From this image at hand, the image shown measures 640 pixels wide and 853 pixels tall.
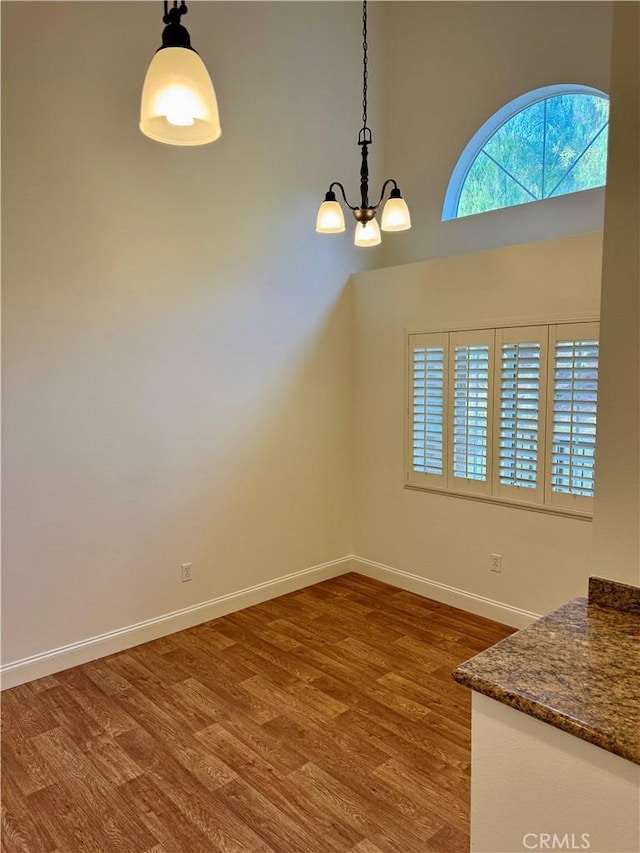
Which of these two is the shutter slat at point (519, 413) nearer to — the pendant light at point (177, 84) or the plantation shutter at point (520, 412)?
the plantation shutter at point (520, 412)

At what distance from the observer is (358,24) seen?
169 inches

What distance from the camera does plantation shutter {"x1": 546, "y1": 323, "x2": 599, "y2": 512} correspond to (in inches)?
125

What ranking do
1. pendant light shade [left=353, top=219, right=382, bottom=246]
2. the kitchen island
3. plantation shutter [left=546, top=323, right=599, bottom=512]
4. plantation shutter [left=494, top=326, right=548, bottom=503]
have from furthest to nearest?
plantation shutter [left=494, top=326, right=548, bottom=503], pendant light shade [left=353, top=219, right=382, bottom=246], plantation shutter [left=546, top=323, right=599, bottom=512], the kitchen island

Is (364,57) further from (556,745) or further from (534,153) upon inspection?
(556,745)

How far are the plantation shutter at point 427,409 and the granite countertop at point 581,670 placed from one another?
2295mm

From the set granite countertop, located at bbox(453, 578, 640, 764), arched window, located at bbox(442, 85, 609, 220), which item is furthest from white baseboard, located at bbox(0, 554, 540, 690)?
arched window, located at bbox(442, 85, 609, 220)

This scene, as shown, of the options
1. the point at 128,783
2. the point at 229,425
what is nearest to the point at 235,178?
the point at 229,425

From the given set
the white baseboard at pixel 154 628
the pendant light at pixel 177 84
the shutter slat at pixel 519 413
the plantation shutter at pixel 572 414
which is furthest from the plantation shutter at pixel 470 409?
the pendant light at pixel 177 84

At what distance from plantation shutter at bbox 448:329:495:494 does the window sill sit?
5cm

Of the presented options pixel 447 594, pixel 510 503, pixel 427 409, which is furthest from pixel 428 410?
pixel 447 594

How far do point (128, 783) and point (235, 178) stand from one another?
11.1ft

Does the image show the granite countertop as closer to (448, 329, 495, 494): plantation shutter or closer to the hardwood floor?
the hardwood floor

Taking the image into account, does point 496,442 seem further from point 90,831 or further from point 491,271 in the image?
point 90,831

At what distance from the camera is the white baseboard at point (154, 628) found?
3.08 meters
